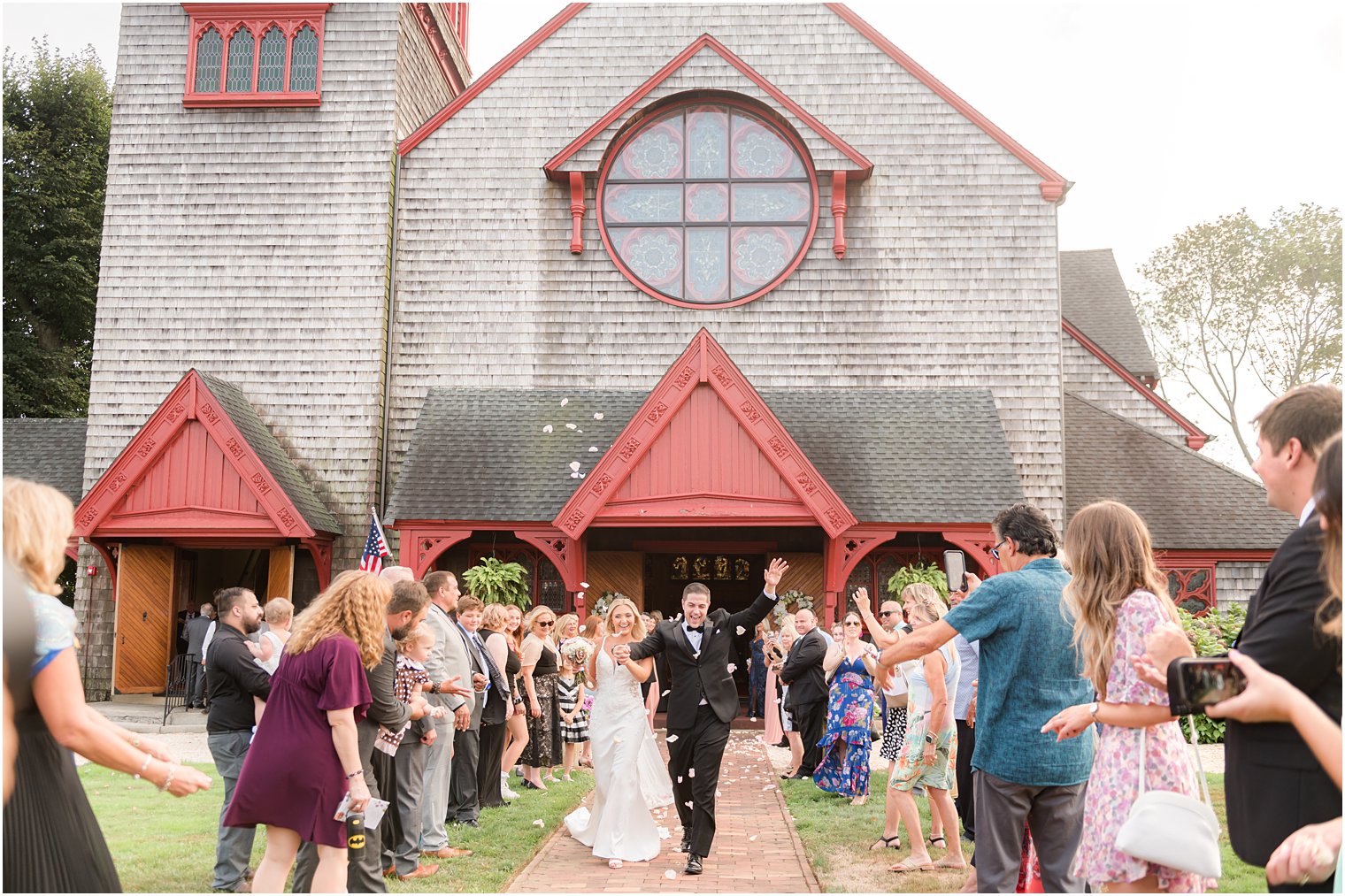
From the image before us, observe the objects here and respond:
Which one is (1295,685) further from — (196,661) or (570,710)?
(196,661)

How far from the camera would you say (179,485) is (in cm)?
1606

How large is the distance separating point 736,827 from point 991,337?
11.2 m

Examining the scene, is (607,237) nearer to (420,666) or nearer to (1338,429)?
(420,666)

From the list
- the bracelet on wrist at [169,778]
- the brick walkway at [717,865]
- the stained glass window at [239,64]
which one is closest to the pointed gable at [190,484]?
the stained glass window at [239,64]

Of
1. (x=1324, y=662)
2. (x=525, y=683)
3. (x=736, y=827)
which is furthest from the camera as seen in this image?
(x=525, y=683)

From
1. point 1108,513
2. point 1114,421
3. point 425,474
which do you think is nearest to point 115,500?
point 425,474

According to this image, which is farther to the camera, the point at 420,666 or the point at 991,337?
the point at 991,337

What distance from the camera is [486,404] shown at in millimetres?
17703

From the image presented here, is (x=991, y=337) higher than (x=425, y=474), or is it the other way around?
(x=991, y=337)

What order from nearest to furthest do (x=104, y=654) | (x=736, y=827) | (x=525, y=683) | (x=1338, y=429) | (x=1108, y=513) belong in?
1. (x=1338, y=429)
2. (x=1108, y=513)
3. (x=736, y=827)
4. (x=525, y=683)
5. (x=104, y=654)

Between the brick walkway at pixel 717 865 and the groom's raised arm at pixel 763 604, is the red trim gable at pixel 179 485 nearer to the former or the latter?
the brick walkway at pixel 717 865

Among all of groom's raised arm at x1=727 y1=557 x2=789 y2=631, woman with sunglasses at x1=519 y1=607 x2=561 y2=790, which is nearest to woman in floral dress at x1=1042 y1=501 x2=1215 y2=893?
groom's raised arm at x1=727 y1=557 x2=789 y2=631

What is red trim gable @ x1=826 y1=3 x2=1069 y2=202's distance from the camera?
59.0 feet

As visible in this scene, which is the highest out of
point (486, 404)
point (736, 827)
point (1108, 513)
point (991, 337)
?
point (991, 337)
